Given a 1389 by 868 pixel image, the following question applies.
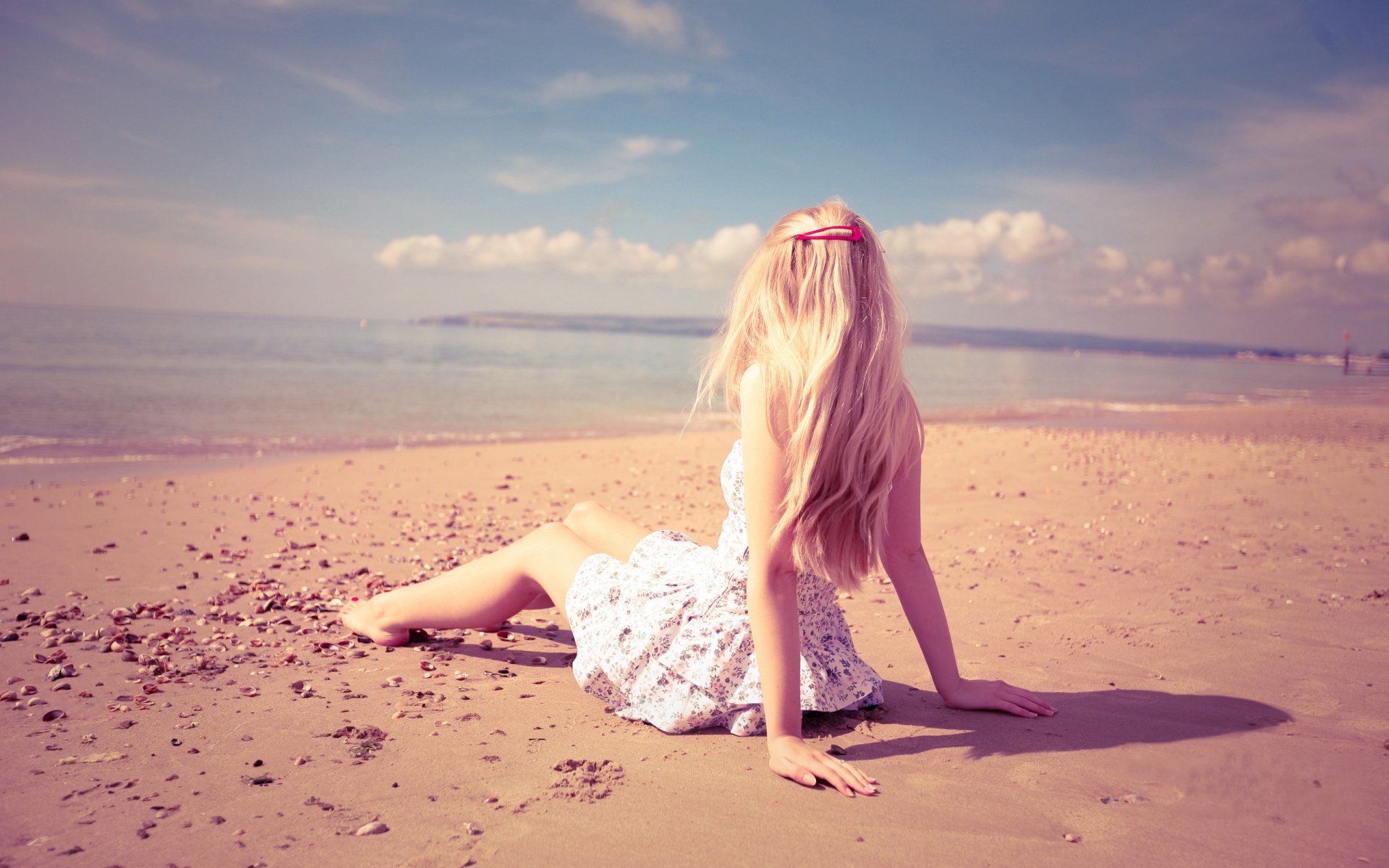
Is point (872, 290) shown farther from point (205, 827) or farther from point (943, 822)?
point (205, 827)

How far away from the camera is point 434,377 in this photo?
86.7 feet

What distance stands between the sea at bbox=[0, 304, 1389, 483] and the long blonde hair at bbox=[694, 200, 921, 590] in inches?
26.7

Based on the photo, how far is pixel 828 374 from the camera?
2.68 m

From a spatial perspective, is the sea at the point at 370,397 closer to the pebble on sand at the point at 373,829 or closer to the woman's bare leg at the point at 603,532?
the woman's bare leg at the point at 603,532

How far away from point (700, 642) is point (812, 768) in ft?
2.09

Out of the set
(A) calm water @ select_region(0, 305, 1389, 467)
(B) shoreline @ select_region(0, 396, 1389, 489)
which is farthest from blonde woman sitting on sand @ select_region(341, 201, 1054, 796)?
(B) shoreline @ select_region(0, 396, 1389, 489)

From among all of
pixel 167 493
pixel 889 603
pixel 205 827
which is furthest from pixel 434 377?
pixel 205 827

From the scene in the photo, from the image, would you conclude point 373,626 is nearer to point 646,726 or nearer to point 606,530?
point 606,530

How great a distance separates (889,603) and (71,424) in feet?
46.4

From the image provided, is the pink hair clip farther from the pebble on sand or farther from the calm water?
the calm water

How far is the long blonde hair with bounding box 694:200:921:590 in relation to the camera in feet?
8.88

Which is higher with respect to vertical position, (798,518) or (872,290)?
(872,290)

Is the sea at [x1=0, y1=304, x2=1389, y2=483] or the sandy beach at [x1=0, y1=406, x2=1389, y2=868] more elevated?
the sea at [x1=0, y1=304, x2=1389, y2=483]

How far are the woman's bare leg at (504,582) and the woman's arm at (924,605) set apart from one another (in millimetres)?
1297
